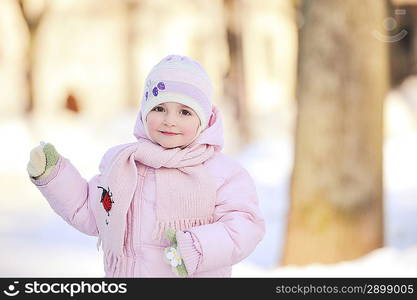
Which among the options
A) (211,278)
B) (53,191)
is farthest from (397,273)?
(53,191)

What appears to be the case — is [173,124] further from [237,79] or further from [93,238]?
[237,79]

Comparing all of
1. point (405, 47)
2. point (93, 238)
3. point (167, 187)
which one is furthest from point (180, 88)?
point (405, 47)

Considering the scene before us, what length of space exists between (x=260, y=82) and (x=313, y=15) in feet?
48.5

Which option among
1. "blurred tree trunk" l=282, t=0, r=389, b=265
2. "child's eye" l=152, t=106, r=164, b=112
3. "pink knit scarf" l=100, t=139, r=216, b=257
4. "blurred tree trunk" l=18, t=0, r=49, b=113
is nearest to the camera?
"pink knit scarf" l=100, t=139, r=216, b=257

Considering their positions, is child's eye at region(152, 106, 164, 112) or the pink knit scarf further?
child's eye at region(152, 106, 164, 112)

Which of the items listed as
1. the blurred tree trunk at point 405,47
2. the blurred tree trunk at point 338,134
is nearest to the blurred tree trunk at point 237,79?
the blurred tree trunk at point 405,47

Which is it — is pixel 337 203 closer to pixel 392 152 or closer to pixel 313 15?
pixel 313 15

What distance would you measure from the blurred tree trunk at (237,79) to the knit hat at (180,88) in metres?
12.2

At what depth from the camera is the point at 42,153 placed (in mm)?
2834

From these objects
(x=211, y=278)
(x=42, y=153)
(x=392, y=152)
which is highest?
(x=392, y=152)

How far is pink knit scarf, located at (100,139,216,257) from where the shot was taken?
273cm

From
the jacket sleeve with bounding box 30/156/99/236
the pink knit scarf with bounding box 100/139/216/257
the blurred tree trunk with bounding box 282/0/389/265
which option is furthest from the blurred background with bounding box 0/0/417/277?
the pink knit scarf with bounding box 100/139/216/257

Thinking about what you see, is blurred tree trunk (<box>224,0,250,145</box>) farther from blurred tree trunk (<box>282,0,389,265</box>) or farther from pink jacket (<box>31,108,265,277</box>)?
pink jacket (<box>31,108,265,277</box>)

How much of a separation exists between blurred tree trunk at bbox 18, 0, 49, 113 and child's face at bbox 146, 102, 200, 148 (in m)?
14.7
